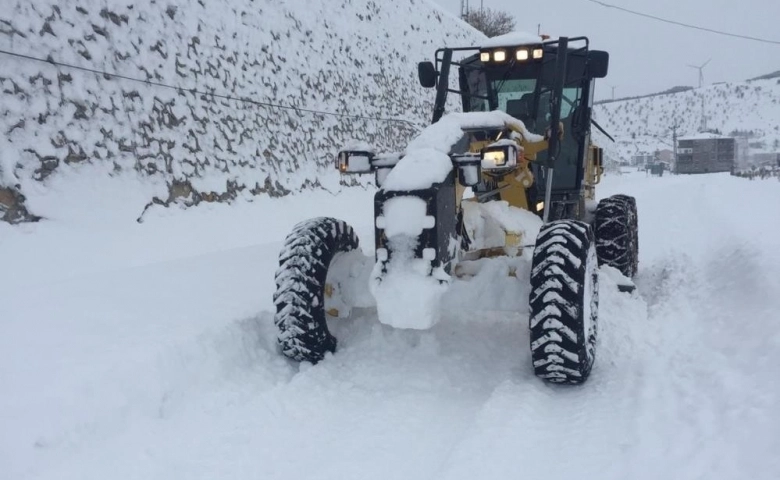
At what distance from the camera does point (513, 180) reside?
499cm

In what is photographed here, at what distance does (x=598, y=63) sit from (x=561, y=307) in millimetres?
2876

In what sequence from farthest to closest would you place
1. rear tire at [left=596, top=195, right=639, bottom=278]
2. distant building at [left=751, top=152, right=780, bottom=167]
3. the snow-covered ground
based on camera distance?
distant building at [left=751, top=152, right=780, bottom=167] → rear tire at [left=596, top=195, right=639, bottom=278] → the snow-covered ground

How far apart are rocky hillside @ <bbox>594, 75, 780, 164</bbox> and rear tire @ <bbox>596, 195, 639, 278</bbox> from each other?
142ft

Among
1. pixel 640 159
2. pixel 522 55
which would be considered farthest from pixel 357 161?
pixel 640 159

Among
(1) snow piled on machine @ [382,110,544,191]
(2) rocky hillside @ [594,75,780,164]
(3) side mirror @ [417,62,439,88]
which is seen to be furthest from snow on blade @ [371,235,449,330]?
(2) rocky hillside @ [594,75,780,164]

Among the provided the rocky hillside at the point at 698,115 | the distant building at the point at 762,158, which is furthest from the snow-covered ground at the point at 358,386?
the distant building at the point at 762,158

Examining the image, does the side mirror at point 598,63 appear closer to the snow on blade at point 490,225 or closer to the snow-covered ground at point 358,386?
the snow on blade at point 490,225

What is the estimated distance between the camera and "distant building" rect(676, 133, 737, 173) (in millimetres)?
62594

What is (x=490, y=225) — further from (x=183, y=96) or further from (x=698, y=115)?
(x=698, y=115)

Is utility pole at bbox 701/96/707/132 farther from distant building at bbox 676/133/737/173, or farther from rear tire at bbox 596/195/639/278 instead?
rear tire at bbox 596/195/639/278

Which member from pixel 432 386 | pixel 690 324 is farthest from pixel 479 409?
pixel 690 324

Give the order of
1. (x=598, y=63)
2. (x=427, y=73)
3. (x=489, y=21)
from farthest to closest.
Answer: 1. (x=489, y=21)
2. (x=598, y=63)
3. (x=427, y=73)

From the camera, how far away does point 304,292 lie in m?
3.85

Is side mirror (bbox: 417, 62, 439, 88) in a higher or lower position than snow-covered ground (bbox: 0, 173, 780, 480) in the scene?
higher
